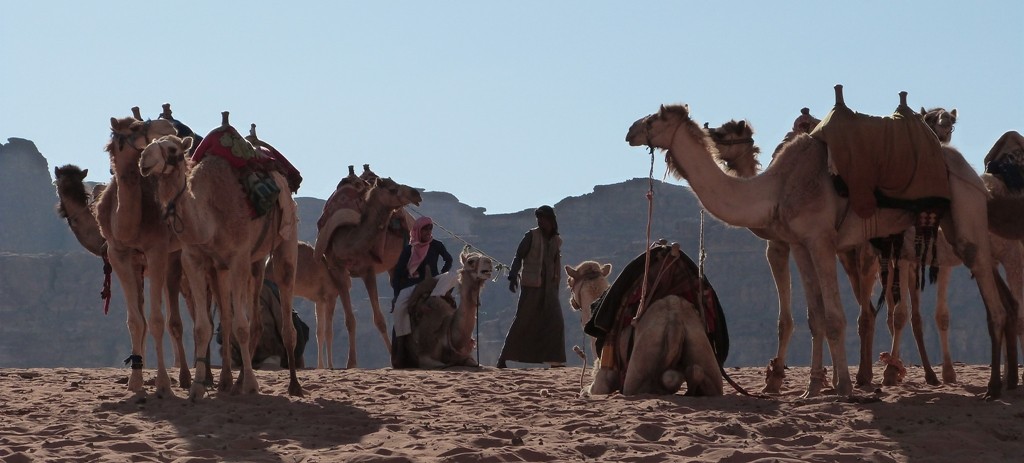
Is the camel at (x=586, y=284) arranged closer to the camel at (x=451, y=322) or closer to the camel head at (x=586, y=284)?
the camel head at (x=586, y=284)

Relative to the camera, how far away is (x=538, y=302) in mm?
16828

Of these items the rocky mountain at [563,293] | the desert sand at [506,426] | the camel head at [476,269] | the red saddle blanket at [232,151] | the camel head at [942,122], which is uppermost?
the rocky mountain at [563,293]

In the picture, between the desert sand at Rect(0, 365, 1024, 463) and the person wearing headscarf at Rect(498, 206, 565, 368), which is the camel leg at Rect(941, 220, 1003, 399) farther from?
the person wearing headscarf at Rect(498, 206, 565, 368)

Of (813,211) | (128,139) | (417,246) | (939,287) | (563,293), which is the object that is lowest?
(939,287)

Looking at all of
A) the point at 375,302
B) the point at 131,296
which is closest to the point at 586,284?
the point at 131,296

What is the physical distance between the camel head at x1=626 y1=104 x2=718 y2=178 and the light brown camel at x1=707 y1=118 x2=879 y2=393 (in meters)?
0.76

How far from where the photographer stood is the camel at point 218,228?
10.4 m

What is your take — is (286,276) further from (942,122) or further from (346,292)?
(346,292)

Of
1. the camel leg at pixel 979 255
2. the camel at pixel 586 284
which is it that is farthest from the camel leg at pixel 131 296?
the camel leg at pixel 979 255

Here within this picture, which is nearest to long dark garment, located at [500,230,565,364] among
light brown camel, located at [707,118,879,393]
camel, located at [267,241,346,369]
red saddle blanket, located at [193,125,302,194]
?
camel, located at [267,241,346,369]

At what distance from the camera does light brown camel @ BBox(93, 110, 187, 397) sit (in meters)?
10.9

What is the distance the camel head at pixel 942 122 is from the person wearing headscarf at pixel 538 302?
5200mm

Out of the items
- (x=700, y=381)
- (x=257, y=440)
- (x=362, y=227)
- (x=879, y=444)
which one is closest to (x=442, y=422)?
(x=257, y=440)

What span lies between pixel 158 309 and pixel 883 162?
215 inches
